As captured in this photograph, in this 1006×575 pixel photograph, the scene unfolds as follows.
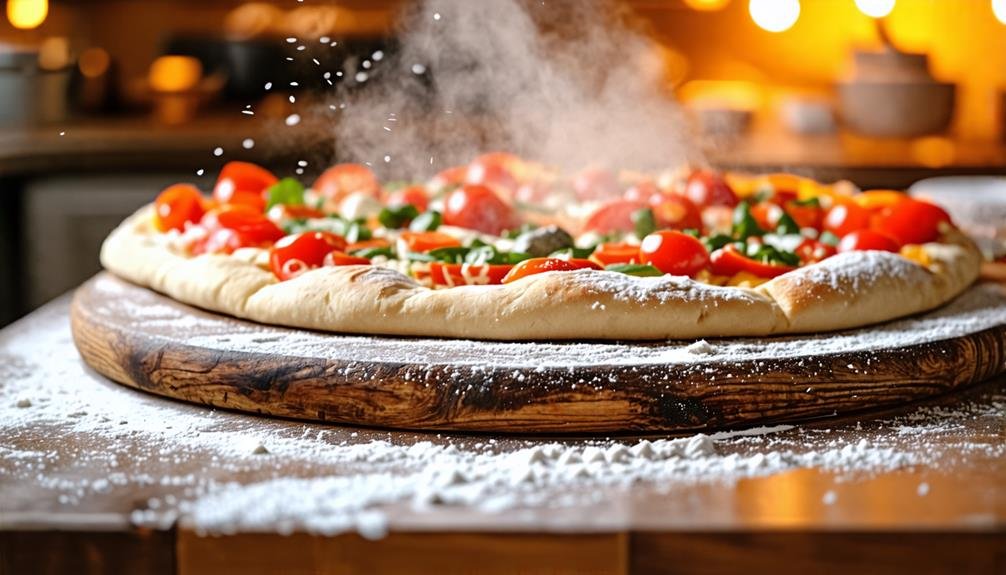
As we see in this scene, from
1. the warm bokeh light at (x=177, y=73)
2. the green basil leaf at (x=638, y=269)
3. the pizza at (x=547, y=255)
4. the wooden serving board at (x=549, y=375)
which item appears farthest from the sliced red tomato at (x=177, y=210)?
the warm bokeh light at (x=177, y=73)

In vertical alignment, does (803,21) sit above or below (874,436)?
above

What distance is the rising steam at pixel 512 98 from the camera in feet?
11.3

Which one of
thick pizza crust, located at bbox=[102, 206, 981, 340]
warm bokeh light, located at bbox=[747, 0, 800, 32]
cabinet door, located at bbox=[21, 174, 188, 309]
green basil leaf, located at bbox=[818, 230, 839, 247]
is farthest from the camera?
warm bokeh light, located at bbox=[747, 0, 800, 32]

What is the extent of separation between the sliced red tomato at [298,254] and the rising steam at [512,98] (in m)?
0.67

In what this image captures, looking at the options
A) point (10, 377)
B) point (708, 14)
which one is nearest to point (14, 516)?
point (10, 377)

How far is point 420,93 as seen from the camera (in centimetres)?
477

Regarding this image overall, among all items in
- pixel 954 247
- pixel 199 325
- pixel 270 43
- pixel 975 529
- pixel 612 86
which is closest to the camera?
pixel 975 529

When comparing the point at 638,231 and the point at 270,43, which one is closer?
the point at 638,231

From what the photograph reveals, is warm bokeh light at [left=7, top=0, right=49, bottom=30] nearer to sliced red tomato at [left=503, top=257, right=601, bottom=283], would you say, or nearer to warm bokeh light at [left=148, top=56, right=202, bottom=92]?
warm bokeh light at [left=148, top=56, right=202, bottom=92]

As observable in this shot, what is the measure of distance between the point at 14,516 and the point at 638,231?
1.38m

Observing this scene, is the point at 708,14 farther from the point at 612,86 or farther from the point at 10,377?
the point at 10,377

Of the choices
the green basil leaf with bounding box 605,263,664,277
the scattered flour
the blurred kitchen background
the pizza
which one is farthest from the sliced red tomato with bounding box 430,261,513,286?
the blurred kitchen background

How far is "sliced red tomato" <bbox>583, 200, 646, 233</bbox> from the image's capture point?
8.20 feet

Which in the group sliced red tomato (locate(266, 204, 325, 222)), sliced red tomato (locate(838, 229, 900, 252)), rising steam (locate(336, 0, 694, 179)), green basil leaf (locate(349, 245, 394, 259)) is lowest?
green basil leaf (locate(349, 245, 394, 259))
